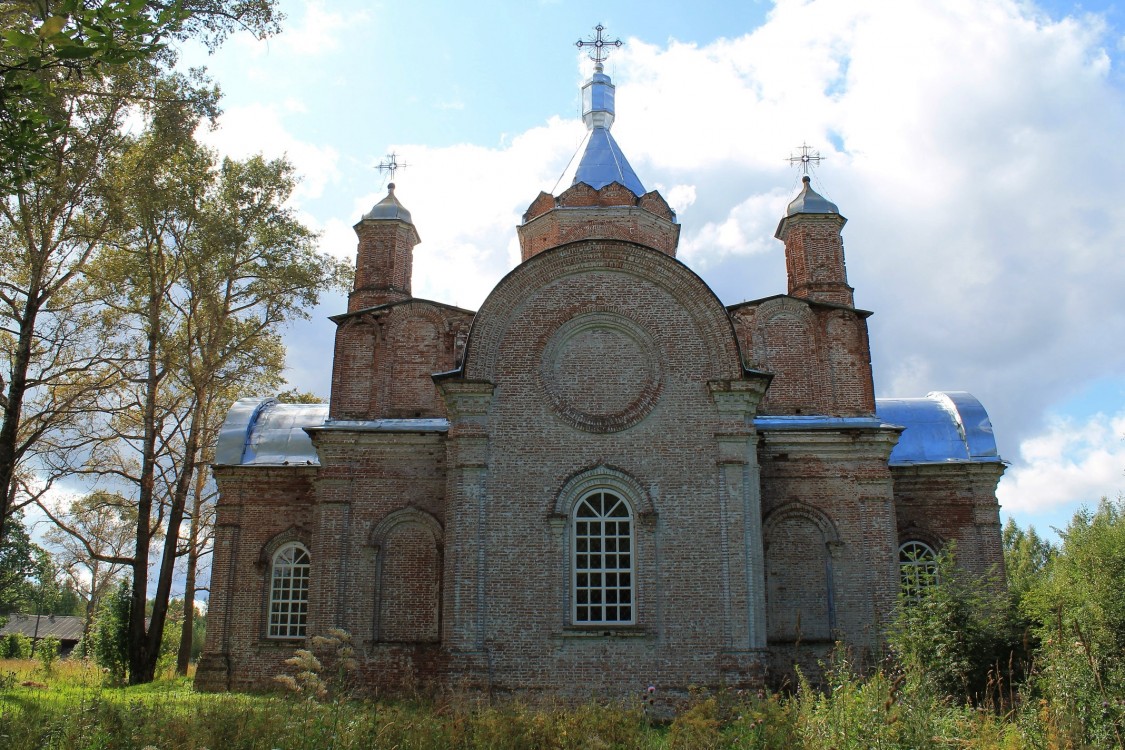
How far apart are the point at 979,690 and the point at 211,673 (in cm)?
1280

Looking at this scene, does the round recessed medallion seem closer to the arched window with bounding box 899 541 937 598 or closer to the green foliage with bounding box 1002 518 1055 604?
the arched window with bounding box 899 541 937 598

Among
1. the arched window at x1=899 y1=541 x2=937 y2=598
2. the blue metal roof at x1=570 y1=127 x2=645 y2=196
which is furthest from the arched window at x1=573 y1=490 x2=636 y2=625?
the blue metal roof at x1=570 y1=127 x2=645 y2=196

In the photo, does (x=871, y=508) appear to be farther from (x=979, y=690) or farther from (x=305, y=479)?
(x=305, y=479)

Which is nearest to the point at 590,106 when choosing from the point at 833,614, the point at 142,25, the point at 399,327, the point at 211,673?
the point at 399,327

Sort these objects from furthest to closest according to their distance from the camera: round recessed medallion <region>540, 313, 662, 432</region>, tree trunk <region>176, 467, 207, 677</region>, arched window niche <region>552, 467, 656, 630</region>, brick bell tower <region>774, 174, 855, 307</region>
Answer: tree trunk <region>176, 467, 207, 677</region> < brick bell tower <region>774, 174, 855, 307</region> < round recessed medallion <region>540, 313, 662, 432</region> < arched window niche <region>552, 467, 656, 630</region>

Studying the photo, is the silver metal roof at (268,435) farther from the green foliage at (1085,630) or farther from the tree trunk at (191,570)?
the green foliage at (1085,630)

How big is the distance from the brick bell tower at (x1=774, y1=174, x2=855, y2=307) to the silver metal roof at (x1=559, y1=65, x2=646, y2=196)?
3386 mm

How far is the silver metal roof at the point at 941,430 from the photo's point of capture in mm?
16953

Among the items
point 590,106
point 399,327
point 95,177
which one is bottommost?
point 399,327

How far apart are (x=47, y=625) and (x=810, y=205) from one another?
59002mm

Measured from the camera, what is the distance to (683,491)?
42.5 ft

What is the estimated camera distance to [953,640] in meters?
12.4

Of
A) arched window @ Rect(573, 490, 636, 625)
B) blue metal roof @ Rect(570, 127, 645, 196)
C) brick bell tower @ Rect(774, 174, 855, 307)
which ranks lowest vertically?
arched window @ Rect(573, 490, 636, 625)

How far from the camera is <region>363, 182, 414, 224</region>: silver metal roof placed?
1908cm
